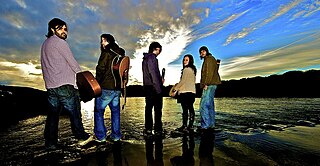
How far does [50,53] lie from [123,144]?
2202 mm

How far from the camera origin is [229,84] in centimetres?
5119

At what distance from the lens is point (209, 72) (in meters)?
5.56

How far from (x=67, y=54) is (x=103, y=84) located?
884 millimetres

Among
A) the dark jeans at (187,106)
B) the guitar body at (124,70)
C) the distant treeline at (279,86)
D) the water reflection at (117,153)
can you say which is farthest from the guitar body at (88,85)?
the distant treeline at (279,86)

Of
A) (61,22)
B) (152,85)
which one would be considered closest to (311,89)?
(152,85)

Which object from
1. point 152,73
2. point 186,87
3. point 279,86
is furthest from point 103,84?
point 279,86

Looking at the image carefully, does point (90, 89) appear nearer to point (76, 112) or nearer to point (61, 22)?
point (76, 112)

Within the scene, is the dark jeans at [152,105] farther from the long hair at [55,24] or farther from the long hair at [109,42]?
the long hair at [55,24]

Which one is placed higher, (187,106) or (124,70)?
(124,70)

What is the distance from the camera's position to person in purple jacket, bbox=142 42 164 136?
5.14 meters

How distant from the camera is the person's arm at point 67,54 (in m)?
3.64

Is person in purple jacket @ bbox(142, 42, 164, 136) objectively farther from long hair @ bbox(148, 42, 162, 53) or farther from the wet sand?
the wet sand

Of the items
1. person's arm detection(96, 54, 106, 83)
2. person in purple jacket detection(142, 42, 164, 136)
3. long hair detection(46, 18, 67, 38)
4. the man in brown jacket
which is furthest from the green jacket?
long hair detection(46, 18, 67, 38)

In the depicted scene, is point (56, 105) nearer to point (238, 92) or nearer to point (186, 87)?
point (186, 87)
